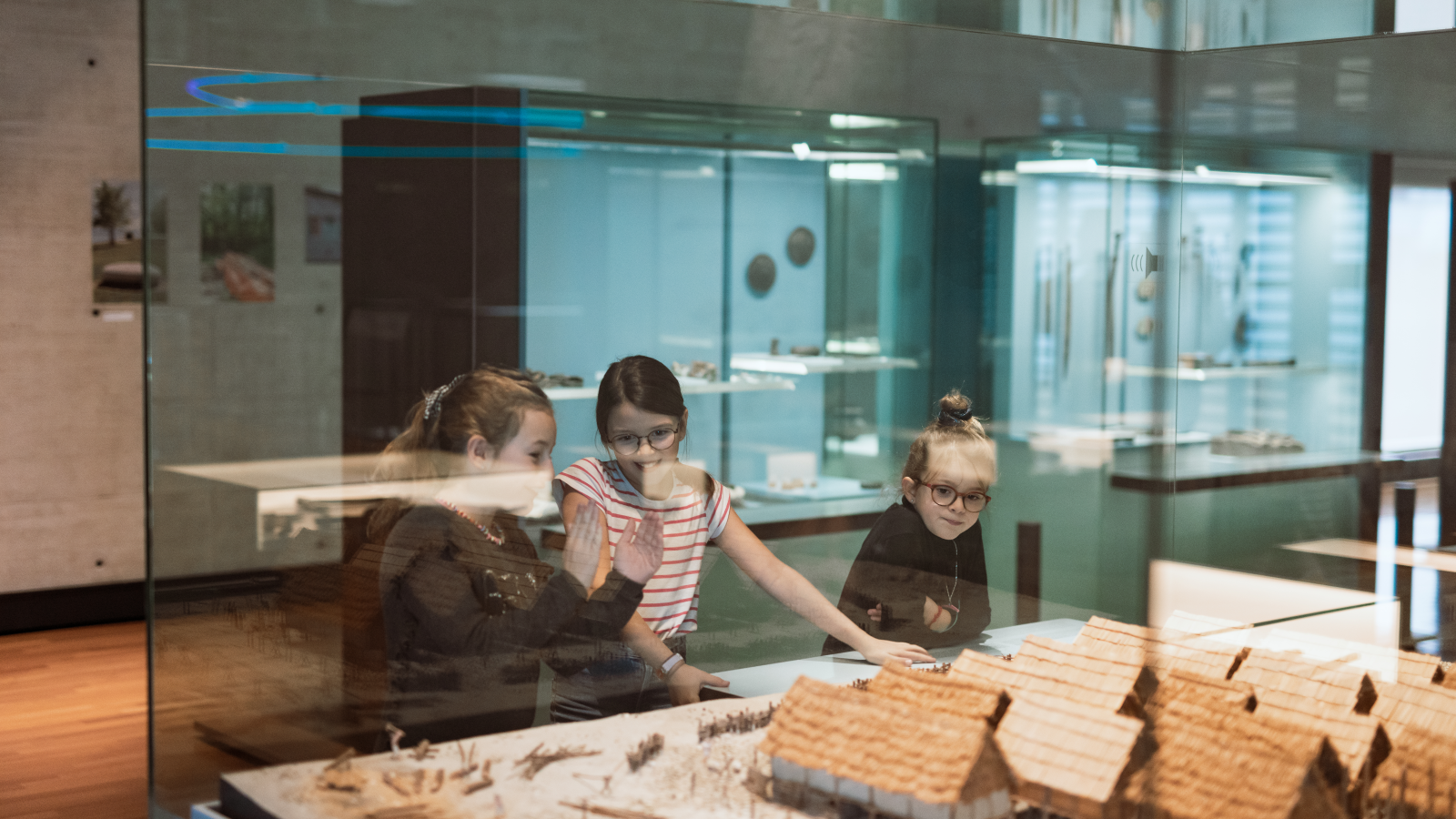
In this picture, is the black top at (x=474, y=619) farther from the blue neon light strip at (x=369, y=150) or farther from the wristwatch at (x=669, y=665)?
the blue neon light strip at (x=369, y=150)

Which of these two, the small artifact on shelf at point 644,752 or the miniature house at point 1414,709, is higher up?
the miniature house at point 1414,709

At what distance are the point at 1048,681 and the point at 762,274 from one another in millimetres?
816

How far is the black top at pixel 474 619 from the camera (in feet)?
5.76

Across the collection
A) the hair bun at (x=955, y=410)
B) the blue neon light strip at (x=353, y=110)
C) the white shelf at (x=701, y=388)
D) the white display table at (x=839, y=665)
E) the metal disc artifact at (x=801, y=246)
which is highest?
the blue neon light strip at (x=353, y=110)

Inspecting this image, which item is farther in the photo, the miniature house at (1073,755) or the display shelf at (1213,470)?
the display shelf at (1213,470)

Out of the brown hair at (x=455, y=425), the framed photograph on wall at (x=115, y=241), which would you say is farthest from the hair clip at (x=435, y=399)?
the framed photograph on wall at (x=115, y=241)

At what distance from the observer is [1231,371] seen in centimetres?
224

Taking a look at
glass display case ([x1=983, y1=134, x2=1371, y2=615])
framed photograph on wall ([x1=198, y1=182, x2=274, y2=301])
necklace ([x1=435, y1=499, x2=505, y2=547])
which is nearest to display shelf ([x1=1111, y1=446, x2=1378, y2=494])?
glass display case ([x1=983, y1=134, x2=1371, y2=615])

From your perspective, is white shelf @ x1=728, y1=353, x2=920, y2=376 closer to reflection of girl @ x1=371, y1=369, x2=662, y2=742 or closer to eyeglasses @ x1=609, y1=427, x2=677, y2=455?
eyeglasses @ x1=609, y1=427, x2=677, y2=455

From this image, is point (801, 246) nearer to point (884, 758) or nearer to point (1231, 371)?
point (1231, 371)

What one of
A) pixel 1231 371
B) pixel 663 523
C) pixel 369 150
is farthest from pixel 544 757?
pixel 1231 371

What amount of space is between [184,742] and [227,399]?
52 centimetres

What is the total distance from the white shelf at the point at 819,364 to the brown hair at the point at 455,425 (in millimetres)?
366

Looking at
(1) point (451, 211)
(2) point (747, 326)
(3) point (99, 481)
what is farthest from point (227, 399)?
(3) point (99, 481)
